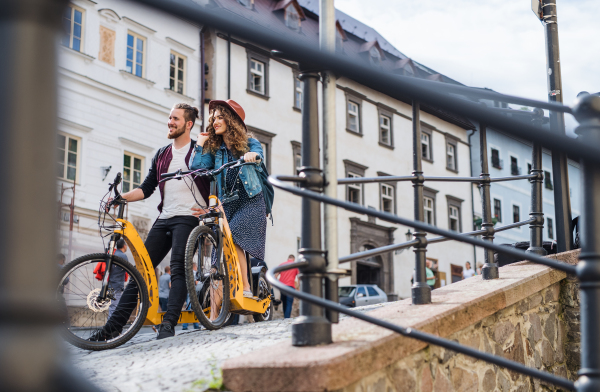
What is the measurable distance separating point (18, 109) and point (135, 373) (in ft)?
7.22

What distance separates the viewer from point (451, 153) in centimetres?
3434

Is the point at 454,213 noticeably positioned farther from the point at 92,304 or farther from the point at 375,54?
the point at 92,304

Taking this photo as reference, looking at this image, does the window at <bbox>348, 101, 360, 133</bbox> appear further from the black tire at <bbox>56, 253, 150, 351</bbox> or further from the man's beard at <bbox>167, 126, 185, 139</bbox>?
the black tire at <bbox>56, 253, 150, 351</bbox>

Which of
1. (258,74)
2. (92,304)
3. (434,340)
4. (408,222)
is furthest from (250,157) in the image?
(258,74)

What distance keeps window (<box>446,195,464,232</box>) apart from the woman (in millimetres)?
28856

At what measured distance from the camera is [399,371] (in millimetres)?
2506

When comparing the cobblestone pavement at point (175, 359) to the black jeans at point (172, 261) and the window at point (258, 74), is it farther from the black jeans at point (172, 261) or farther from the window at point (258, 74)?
the window at point (258, 74)

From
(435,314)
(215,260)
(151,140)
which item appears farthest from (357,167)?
(435,314)

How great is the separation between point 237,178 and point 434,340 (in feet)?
10.2

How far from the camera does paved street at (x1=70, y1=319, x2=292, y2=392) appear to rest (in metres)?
2.45

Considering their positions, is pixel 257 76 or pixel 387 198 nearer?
pixel 257 76

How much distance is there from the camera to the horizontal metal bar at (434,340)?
1806 mm

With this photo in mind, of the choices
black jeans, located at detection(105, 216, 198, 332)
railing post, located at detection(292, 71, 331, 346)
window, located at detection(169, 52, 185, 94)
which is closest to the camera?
railing post, located at detection(292, 71, 331, 346)

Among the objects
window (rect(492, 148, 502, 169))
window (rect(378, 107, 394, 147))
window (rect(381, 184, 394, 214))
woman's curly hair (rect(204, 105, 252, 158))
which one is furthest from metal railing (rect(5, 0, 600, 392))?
window (rect(492, 148, 502, 169))
